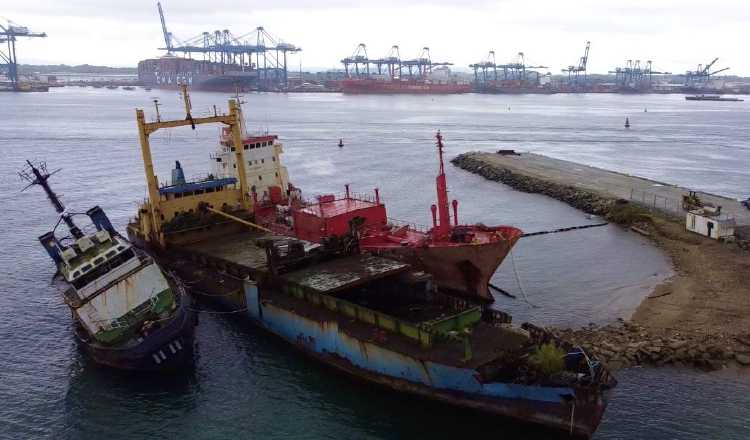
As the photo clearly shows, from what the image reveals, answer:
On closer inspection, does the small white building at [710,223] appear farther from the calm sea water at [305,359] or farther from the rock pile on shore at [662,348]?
the rock pile on shore at [662,348]

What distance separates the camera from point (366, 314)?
888 inches

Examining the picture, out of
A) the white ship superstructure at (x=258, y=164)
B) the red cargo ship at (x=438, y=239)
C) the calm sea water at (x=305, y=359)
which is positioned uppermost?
the white ship superstructure at (x=258, y=164)

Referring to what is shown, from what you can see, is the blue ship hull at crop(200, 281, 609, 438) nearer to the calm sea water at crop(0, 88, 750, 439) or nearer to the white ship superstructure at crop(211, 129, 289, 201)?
the calm sea water at crop(0, 88, 750, 439)

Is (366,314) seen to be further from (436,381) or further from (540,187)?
(540,187)

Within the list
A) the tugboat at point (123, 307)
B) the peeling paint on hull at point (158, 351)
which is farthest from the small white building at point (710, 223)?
the peeling paint on hull at point (158, 351)

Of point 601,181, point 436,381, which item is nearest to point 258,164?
point 436,381

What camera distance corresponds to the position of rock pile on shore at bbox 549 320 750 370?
22516mm

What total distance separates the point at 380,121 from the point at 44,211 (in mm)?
89493

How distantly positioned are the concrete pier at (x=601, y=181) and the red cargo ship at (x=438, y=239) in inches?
874

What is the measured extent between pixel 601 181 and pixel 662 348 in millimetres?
39491

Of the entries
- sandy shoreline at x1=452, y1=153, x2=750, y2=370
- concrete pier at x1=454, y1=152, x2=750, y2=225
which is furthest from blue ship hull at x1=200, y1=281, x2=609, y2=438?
concrete pier at x1=454, y1=152, x2=750, y2=225

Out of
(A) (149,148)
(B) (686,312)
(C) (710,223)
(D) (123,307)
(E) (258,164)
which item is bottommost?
(B) (686,312)

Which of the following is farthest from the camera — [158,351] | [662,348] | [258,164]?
[258,164]

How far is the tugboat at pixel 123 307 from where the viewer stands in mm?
22750
